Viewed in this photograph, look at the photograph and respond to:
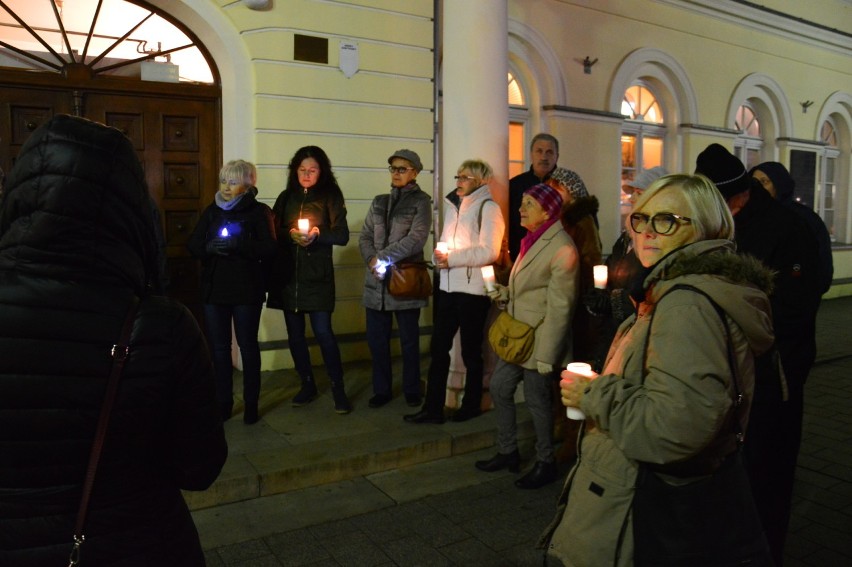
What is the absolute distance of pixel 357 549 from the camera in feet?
13.1

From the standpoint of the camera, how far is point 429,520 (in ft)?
14.4

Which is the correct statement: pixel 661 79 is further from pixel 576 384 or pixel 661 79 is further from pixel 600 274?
pixel 576 384

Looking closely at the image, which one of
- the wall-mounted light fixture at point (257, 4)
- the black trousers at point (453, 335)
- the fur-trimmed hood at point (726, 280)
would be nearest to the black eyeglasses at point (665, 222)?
the fur-trimmed hood at point (726, 280)

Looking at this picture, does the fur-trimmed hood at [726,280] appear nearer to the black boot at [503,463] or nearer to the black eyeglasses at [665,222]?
the black eyeglasses at [665,222]

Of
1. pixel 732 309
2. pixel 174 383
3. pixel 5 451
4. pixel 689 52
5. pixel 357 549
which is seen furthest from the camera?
pixel 689 52

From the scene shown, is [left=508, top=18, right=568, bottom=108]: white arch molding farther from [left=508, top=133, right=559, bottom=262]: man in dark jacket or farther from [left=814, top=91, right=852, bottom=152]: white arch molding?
[left=814, top=91, right=852, bottom=152]: white arch molding

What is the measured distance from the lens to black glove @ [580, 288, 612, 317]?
4.50m

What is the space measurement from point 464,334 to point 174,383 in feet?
13.0

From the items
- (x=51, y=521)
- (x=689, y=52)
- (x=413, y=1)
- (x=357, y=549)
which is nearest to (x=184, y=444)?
(x=51, y=521)

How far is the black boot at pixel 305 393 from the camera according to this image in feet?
20.3

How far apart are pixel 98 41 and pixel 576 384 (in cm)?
627

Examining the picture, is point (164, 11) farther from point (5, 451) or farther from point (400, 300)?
point (5, 451)

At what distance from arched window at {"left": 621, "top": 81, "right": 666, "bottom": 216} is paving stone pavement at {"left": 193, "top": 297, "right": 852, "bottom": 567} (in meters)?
6.54

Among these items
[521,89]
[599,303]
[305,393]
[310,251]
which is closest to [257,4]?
[310,251]
